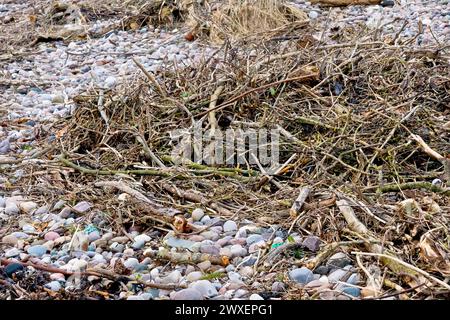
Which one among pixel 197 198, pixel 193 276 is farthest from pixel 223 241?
pixel 197 198

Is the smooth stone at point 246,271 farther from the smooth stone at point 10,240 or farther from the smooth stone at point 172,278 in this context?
the smooth stone at point 10,240

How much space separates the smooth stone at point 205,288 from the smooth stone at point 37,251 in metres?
0.76

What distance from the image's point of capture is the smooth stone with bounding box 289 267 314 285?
2.45m

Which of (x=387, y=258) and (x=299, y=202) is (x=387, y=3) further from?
(x=387, y=258)

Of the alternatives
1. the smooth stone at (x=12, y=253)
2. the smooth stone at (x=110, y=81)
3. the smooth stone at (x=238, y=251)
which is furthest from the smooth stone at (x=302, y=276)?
the smooth stone at (x=110, y=81)

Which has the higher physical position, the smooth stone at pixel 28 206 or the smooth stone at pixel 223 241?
the smooth stone at pixel 223 241

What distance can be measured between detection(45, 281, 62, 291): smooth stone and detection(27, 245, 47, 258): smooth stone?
31cm

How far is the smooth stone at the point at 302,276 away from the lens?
2451mm

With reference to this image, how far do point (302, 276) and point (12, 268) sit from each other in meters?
1.15

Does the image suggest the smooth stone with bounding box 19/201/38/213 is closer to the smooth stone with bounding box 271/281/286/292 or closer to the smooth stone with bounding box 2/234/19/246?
the smooth stone with bounding box 2/234/19/246

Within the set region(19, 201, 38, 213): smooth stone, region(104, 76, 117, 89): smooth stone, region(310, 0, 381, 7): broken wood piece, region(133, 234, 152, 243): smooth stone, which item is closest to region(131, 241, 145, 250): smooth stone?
region(133, 234, 152, 243): smooth stone

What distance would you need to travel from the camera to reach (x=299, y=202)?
Answer: 9.59ft
